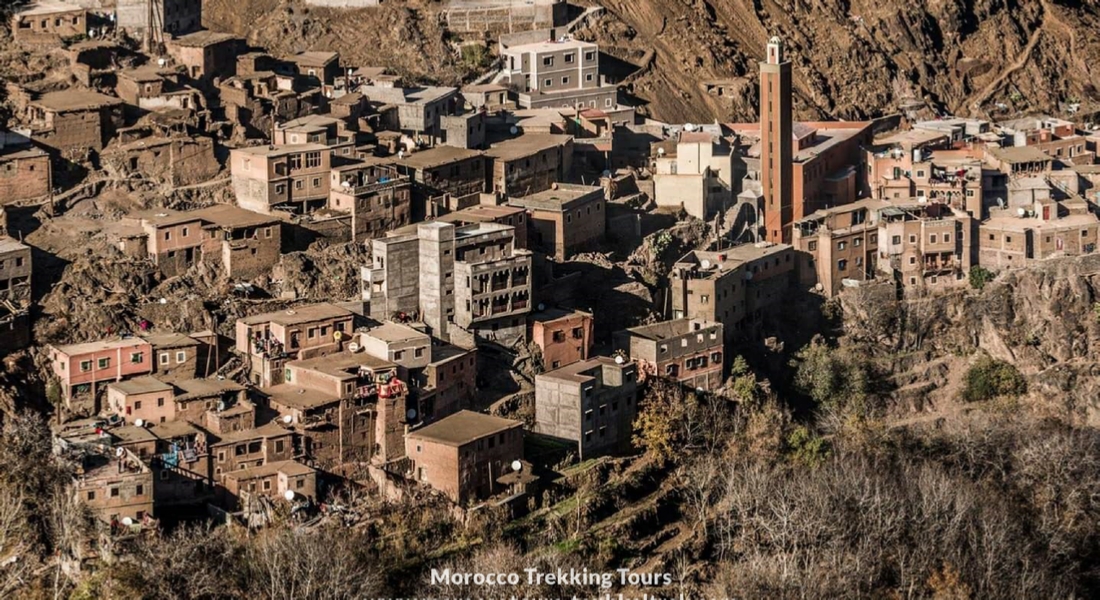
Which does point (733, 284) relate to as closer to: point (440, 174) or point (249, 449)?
point (440, 174)

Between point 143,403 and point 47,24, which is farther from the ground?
point 47,24

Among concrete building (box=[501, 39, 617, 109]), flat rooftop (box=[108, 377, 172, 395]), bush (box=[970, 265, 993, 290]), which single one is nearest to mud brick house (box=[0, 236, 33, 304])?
flat rooftop (box=[108, 377, 172, 395])

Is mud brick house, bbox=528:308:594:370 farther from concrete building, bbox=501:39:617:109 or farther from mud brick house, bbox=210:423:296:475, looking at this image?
concrete building, bbox=501:39:617:109

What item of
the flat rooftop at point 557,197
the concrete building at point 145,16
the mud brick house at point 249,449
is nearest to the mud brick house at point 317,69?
the concrete building at point 145,16

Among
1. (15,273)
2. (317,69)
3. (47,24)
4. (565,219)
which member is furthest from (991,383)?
(47,24)

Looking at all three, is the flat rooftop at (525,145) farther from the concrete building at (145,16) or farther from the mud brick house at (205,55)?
the concrete building at (145,16)

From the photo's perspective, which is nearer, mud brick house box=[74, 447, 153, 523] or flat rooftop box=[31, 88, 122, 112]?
mud brick house box=[74, 447, 153, 523]
